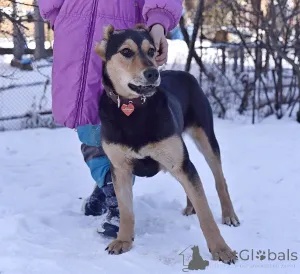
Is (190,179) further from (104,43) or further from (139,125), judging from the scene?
(104,43)

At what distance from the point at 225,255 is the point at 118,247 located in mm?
700

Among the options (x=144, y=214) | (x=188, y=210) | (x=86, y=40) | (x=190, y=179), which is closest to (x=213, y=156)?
(x=188, y=210)

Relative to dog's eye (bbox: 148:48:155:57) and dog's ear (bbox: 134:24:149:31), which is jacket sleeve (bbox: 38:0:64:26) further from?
dog's eye (bbox: 148:48:155:57)

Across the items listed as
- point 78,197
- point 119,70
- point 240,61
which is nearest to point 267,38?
point 240,61

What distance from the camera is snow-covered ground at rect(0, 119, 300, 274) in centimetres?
324

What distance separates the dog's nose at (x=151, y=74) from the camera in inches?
123

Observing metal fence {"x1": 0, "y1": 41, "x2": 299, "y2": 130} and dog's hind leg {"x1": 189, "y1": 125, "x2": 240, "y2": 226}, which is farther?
metal fence {"x1": 0, "y1": 41, "x2": 299, "y2": 130}

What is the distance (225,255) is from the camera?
130 inches

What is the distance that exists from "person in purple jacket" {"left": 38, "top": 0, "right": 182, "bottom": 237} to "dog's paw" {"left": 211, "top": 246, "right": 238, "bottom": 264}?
822 millimetres

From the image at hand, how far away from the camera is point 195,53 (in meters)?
8.66

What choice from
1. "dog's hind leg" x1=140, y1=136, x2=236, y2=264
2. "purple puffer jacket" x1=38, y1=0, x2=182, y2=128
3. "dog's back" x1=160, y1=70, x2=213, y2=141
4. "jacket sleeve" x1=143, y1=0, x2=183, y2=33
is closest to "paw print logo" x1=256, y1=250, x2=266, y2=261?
"dog's hind leg" x1=140, y1=136, x2=236, y2=264

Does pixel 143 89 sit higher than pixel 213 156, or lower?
higher

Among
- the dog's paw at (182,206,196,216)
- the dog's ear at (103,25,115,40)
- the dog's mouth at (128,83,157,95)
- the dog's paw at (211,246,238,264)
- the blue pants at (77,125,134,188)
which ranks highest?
the dog's ear at (103,25,115,40)

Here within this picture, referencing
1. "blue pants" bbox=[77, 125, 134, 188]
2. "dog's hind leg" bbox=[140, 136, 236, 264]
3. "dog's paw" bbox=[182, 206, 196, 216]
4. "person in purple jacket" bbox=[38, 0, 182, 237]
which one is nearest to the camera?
"dog's hind leg" bbox=[140, 136, 236, 264]
